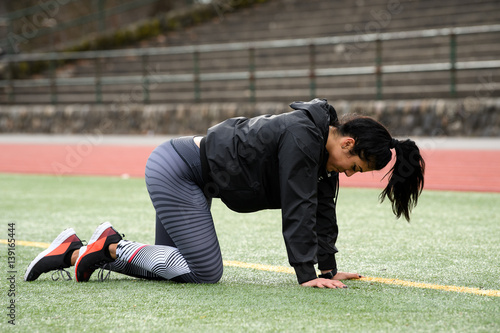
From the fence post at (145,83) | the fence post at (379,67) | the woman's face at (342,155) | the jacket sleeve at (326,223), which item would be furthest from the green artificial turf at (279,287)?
the fence post at (145,83)

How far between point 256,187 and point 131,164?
25.2 feet

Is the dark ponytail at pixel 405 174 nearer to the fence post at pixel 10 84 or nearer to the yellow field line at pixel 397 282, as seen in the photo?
the yellow field line at pixel 397 282

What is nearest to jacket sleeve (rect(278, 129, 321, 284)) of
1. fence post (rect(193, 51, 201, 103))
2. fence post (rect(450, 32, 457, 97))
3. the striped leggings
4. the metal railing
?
the striped leggings

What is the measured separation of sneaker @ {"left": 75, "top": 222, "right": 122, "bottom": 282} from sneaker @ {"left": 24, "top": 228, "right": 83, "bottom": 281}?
12 cm

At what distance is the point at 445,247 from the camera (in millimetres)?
4570

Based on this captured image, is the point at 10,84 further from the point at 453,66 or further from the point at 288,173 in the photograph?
the point at 288,173

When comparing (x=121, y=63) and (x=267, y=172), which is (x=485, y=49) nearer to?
(x=121, y=63)

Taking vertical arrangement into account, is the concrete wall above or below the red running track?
above

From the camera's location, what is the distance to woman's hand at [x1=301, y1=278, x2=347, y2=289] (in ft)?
11.2

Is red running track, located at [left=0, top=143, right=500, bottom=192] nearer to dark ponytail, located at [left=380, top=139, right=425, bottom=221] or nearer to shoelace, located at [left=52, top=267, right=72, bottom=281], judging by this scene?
dark ponytail, located at [left=380, top=139, right=425, bottom=221]

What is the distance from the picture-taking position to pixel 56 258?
3.81m

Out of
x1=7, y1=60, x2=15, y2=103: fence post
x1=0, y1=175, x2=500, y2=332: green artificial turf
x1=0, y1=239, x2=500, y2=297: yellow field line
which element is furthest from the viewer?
x1=7, y1=60, x2=15, y2=103: fence post

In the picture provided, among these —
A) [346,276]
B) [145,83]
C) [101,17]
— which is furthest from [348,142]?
[101,17]

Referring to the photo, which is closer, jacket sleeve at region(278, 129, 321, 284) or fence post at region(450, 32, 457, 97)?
jacket sleeve at region(278, 129, 321, 284)
